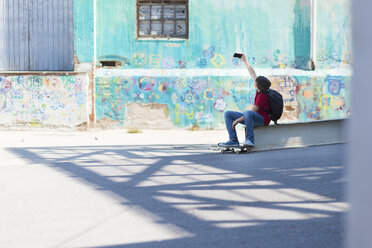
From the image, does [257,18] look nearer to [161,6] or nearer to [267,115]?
[161,6]

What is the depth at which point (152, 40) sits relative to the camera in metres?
12.6

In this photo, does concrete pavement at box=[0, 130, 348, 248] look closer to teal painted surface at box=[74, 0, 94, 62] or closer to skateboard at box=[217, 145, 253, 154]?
skateboard at box=[217, 145, 253, 154]

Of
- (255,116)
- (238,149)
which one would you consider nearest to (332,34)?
(255,116)

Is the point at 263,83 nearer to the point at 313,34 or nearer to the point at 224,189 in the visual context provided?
the point at 224,189

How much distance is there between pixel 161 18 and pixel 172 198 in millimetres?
8658

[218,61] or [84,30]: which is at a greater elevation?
[84,30]

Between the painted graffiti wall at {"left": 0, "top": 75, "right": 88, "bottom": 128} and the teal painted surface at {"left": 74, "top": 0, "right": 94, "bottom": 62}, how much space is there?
24.7 inches

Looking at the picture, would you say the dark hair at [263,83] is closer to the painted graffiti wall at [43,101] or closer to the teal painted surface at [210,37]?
the teal painted surface at [210,37]

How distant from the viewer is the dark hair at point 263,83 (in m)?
7.64

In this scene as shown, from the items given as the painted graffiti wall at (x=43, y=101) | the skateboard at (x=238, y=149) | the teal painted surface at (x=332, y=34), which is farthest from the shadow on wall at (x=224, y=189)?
the teal painted surface at (x=332, y=34)

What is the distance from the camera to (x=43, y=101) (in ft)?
40.2

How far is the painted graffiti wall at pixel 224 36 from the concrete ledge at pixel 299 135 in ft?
15.0

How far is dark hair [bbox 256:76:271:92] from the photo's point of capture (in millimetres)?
7641

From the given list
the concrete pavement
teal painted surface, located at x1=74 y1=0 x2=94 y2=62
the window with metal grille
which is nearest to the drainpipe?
the window with metal grille
